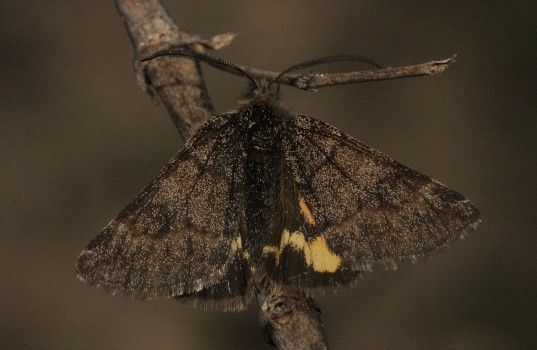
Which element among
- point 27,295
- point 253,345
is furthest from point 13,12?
point 253,345

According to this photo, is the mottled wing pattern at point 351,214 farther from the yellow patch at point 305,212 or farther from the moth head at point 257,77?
the moth head at point 257,77

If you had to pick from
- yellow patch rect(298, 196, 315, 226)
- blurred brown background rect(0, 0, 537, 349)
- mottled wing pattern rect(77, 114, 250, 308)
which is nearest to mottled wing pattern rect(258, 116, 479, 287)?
yellow patch rect(298, 196, 315, 226)

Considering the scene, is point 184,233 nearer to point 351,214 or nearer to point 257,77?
point 351,214

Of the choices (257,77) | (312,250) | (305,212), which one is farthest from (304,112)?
(312,250)

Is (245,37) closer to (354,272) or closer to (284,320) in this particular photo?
(354,272)

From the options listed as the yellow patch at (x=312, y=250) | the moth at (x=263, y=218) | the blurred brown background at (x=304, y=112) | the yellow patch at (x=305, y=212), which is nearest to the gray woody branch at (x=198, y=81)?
the moth at (x=263, y=218)

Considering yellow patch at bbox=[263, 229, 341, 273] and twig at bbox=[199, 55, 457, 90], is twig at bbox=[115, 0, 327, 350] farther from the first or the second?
twig at bbox=[199, 55, 457, 90]
